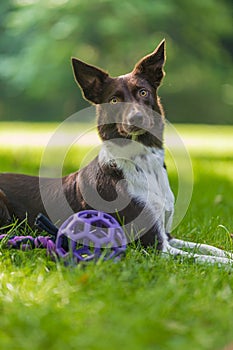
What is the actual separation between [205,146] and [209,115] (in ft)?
46.5

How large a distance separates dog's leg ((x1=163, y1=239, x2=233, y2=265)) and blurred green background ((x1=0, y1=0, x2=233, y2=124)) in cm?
1879

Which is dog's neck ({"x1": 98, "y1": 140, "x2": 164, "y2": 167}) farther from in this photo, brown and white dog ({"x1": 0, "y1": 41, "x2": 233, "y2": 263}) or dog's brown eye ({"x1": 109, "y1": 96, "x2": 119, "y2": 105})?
dog's brown eye ({"x1": 109, "y1": 96, "x2": 119, "y2": 105})

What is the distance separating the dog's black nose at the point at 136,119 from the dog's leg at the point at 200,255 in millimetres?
806

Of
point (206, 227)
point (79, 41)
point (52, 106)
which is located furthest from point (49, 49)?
point (206, 227)

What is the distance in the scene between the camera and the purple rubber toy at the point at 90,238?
11.5 feet

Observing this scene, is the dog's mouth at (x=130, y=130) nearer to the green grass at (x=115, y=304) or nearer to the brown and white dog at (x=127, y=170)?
the brown and white dog at (x=127, y=170)

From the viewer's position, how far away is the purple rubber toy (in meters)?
3.51

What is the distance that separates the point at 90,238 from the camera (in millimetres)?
3535

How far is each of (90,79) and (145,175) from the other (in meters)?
0.76

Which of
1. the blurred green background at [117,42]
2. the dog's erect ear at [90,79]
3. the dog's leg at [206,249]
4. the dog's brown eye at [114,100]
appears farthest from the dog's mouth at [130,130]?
the blurred green background at [117,42]

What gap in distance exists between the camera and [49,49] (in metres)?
23.5

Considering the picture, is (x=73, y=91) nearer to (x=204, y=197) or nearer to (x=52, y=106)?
(x=52, y=106)

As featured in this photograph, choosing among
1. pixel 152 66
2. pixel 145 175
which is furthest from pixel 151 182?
pixel 152 66

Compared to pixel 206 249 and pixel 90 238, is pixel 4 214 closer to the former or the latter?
pixel 90 238
